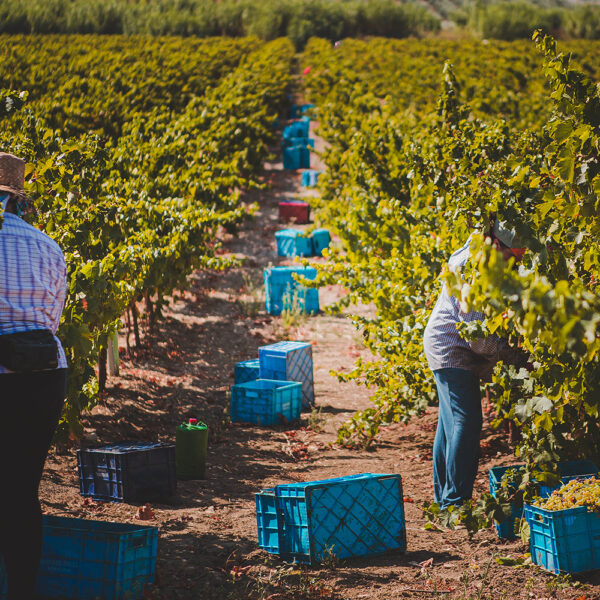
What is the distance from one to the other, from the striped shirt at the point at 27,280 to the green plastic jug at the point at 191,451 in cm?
204

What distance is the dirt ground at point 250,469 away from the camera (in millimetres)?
3556

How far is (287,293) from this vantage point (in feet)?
30.7

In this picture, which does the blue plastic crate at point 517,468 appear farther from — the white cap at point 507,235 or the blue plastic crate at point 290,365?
the blue plastic crate at point 290,365

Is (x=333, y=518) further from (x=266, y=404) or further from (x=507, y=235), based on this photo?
(x=266, y=404)

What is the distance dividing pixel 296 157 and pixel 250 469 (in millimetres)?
15469


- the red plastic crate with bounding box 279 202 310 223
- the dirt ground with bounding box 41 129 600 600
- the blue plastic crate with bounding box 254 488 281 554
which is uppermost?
the red plastic crate with bounding box 279 202 310 223

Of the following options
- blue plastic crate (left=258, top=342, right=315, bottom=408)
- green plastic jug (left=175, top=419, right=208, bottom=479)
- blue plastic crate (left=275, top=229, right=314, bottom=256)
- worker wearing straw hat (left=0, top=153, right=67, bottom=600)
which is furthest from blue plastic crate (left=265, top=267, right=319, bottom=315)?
worker wearing straw hat (left=0, top=153, right=67, bottom=600)

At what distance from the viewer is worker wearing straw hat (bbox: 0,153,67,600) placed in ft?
9.23

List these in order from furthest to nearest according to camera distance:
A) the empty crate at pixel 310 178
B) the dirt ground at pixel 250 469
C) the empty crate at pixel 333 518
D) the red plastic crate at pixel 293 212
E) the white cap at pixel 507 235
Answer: the empty crate at pixel 310 178
the red plastic crate at pixel 293 212
the empty crate at pixel 333 518
the dirt ground at pixel 250 469
the white cap at pixel 507 235

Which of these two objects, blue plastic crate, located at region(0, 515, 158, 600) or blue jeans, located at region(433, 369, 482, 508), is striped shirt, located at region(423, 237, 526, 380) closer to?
blue jeans, located at region(433, 369, 482, 508)

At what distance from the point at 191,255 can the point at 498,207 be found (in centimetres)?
521

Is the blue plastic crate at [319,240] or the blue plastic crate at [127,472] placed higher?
the blue plastic crate at [319,240]

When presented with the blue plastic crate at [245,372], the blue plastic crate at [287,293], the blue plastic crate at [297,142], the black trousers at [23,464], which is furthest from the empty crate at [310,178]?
the black trousers at [23,464]

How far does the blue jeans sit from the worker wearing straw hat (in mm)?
2028
